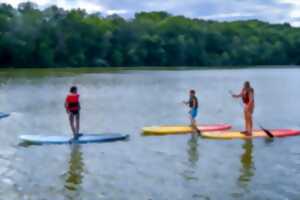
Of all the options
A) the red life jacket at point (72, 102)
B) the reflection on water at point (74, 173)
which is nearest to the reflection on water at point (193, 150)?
the reflection on water at point (74, 173)

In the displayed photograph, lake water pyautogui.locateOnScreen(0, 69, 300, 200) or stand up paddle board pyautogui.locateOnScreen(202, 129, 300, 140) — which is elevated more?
stand up paddle board pyautogui.locateOnScreen(202, 129, 300, 140)

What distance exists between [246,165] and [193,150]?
289 cm

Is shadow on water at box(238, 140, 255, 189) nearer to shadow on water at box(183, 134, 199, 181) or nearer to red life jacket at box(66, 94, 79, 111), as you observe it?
shadow on water at box(183, 134, 199, 181)

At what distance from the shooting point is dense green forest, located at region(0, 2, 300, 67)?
95.9m

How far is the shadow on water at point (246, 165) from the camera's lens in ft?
52.6

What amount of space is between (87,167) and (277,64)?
12376cm

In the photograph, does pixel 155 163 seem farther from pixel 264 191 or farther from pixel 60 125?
pixel 60 125

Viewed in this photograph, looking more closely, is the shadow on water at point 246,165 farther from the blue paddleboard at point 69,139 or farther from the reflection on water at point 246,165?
the blue paddleboard at point 69,139

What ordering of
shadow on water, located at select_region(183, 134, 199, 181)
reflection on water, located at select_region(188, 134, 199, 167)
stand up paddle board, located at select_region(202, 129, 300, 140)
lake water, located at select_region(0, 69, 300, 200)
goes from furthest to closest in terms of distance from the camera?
stand up paddle board, located at select_region(202, 129, 300, 140) → reflection on water, located at select_region(188, 134, 199, 167) → shadow on water, located at select_region(183, 134, 199, 181) → lake water, located at select_region(0, 69, 300, 200)

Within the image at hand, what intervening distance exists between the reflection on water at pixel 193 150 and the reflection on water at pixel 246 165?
150 cm

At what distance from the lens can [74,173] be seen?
1703 centimetres

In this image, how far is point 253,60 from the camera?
13412cm

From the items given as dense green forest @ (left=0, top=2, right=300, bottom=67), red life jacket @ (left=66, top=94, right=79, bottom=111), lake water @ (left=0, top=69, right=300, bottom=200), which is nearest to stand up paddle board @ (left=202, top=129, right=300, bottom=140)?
lake water @ (left=0, top=69, right=300, bottom=200)

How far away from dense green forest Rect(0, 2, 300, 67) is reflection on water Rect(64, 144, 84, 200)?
74.6 m
